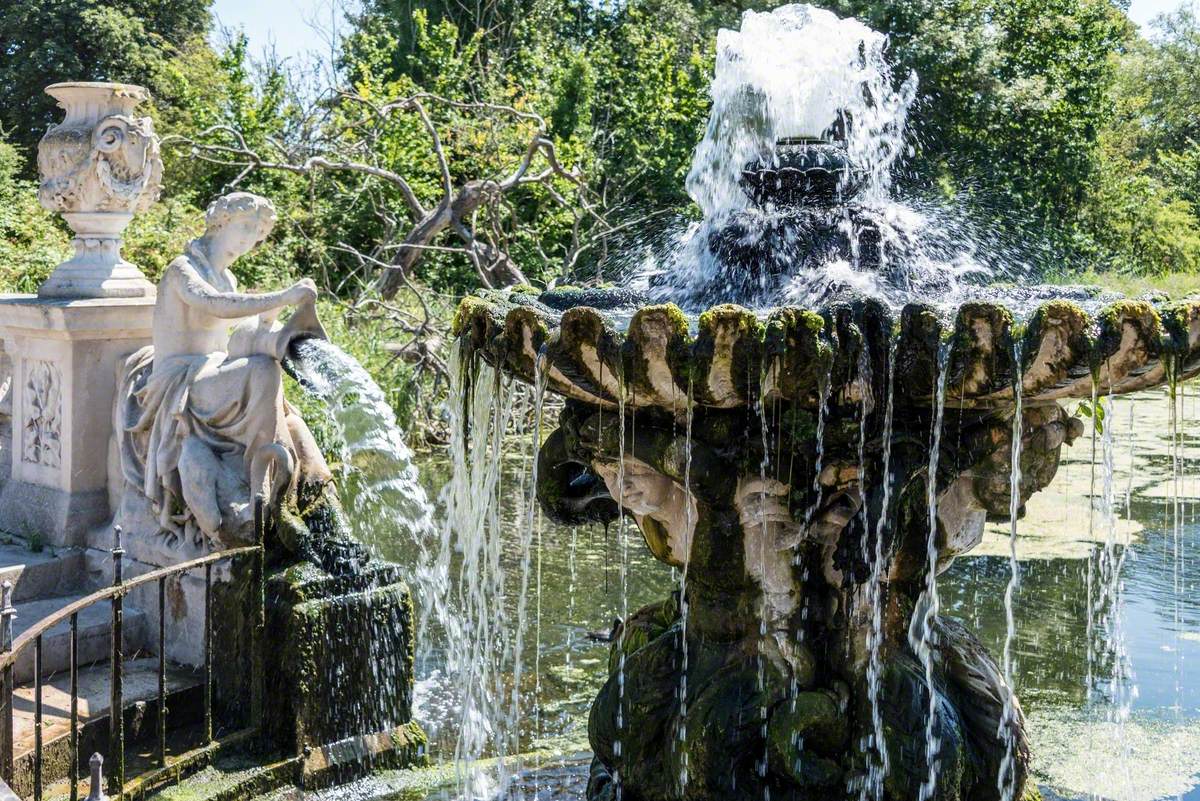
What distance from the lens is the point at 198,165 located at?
20.1m

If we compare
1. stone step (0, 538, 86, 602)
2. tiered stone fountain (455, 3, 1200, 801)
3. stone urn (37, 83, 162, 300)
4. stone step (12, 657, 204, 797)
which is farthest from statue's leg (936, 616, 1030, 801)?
stone urn (37, 83, 162, 300)

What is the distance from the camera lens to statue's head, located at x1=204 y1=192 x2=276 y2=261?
229 inches

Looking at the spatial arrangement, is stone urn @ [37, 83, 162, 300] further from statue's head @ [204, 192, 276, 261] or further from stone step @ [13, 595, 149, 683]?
stone step @ [13, 595, 149, 683]

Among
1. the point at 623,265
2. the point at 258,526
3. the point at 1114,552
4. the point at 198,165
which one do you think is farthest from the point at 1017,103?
the point at 258,526

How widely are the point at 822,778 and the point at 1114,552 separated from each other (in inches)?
242

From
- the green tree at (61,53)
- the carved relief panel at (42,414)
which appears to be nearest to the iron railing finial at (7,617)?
the carved relief panel at (42,414)

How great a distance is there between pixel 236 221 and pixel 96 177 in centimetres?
108

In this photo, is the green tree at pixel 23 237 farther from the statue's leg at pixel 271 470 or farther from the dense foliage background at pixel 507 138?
the statue's leg at pixel 271 470

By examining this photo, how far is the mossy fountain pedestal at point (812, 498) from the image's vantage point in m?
3.87

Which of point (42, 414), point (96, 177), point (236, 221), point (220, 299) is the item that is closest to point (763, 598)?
point (220, 299)

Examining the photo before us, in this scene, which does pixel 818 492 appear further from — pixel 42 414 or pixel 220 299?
pixel 42 414

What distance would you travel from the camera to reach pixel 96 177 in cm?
647

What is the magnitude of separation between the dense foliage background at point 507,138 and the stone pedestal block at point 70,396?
6305 millimetres

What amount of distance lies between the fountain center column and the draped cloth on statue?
62 centimetres
